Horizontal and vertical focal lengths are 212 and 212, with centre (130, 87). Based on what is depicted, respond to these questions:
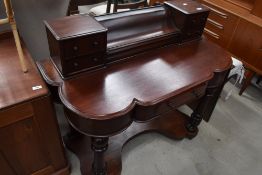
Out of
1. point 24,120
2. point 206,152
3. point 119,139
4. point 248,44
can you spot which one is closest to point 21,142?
point 24,120

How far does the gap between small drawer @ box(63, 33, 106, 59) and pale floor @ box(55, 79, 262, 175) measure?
2.95 ft

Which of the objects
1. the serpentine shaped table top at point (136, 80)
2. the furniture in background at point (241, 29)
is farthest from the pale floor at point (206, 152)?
the serpentine shaped table top at point (136, 80)

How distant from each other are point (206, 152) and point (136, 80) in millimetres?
1032

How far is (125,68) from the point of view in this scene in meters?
1.12

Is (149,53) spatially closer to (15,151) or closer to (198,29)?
(198,29)

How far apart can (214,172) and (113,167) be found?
0.75 metres

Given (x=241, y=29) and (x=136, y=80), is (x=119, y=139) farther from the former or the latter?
(x=241, y=29)

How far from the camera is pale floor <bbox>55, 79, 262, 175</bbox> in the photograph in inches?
61.8

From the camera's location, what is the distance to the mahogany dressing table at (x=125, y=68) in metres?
0.93

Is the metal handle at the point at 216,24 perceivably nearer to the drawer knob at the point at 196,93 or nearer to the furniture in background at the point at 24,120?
the drawer knob at the point at 196,93

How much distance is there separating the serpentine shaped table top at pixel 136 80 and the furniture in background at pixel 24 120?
0.10 m

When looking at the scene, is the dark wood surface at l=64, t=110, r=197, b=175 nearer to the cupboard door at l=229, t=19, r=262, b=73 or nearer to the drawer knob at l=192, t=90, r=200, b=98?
the drawer knob at l=192, t=90, r=200, b=98

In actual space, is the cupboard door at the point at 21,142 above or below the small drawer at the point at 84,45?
below

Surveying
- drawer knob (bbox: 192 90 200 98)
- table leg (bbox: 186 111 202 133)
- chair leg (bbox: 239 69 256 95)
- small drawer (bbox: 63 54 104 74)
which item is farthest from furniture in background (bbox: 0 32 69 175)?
chair leg (bbox: 239 69 256 95)
